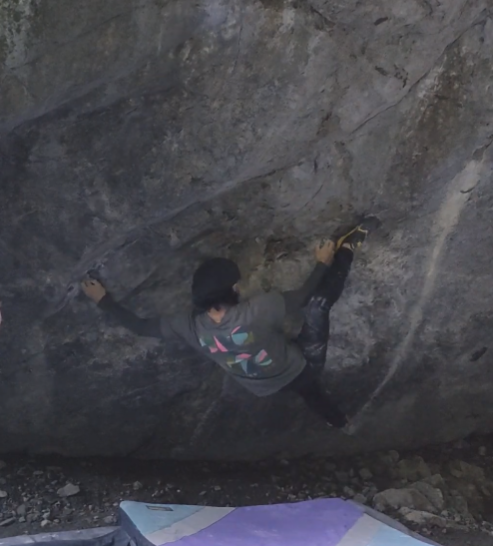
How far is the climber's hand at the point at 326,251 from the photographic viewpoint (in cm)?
248

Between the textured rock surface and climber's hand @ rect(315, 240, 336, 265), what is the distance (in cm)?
6

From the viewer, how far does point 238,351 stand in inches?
97.3

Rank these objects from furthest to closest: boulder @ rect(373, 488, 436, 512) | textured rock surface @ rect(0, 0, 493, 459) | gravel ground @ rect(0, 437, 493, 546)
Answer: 1. boulder @ rect(373, 488, 436, 512)
2. gravel ground @ rect(0, 437, 493, 546)
3. textured rock surface @ rect(0, 0, 493, 459)

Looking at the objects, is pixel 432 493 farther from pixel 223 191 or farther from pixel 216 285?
pixel 223 191

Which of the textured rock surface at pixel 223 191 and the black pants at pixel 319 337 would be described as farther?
the black pants at pixel 319 337

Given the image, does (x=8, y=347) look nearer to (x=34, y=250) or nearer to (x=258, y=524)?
(x=34, y=250)

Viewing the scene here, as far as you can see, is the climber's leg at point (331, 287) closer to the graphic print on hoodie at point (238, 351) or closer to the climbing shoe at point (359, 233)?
the climbing shoe at point (359, 233)

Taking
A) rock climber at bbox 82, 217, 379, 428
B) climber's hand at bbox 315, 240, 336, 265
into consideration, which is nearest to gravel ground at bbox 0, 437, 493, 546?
rock climber at bbox 82, 217, 379, 428

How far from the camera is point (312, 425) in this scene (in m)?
3.00

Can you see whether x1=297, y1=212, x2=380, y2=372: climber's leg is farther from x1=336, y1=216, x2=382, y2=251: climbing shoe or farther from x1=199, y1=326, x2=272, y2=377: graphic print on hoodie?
x1=199, y1=326, x2=272, y2=377: graphic print on hoodie

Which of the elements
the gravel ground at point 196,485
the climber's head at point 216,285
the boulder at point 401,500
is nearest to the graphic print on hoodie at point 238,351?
the climber's head at point 216,285

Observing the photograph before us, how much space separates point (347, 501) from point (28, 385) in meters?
1.28

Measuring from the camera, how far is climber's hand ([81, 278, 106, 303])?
8.05ft

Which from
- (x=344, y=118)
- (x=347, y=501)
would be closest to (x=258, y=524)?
(x=347, y=501)
